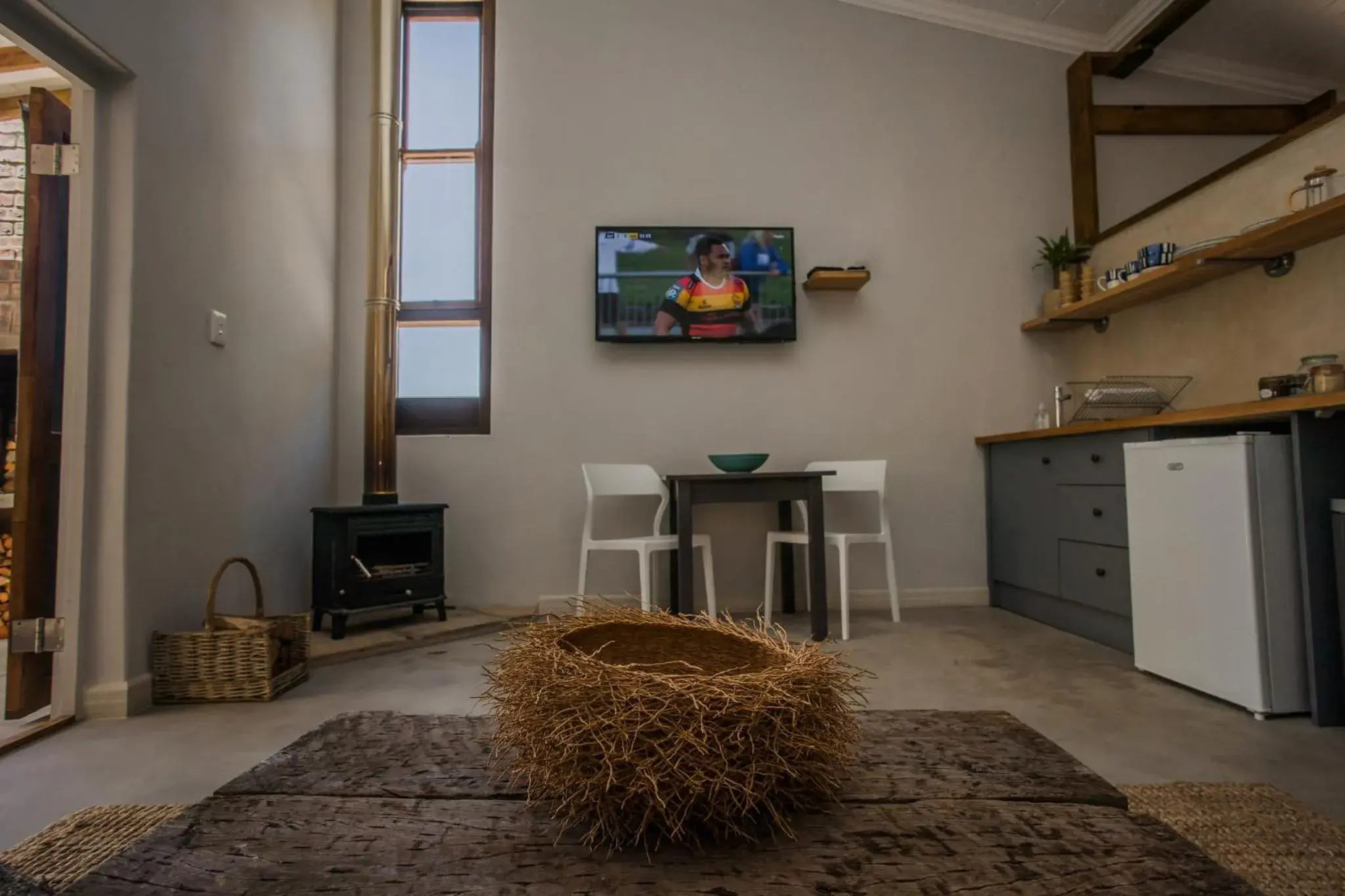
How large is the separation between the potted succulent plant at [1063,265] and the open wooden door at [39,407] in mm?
4091

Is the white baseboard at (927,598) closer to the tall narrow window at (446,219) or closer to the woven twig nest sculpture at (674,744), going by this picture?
the tall narrow window at (446,219)

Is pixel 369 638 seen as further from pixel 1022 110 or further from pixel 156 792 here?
pixel 1022 110

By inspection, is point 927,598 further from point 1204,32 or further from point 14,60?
point 14,60

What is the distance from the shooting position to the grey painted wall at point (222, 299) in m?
2.14

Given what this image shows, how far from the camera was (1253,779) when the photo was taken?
1.52 metres

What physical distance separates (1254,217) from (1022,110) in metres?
1.51

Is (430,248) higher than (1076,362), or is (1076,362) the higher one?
(430,248)

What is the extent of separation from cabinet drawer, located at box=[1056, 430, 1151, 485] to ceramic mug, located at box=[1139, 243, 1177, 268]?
855 millimetres

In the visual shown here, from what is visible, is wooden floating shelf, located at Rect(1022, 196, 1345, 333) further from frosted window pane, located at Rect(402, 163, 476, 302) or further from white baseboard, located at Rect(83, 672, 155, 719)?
white baseboard, located at Rect(83, 672, 155, 719)

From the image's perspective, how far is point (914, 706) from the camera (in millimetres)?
2006

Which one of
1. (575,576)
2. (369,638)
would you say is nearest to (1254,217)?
(575,576)

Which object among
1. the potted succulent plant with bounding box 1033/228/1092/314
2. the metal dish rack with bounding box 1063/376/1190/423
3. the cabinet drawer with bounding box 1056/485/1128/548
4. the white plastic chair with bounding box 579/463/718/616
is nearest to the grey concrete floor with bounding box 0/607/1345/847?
the cabinet drawer with bounding box 1056/485/1128/548

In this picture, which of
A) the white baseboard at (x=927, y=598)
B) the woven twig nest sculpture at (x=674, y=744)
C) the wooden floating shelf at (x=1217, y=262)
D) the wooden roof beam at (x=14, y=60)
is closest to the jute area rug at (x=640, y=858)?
the woven twig nest sculpture at (x=674, y=744)

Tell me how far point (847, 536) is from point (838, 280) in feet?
4.58
